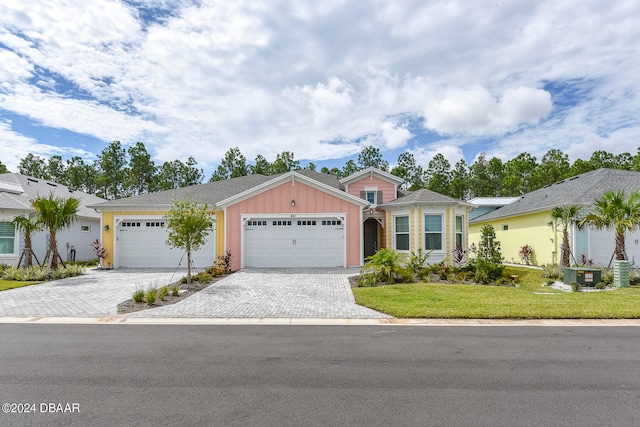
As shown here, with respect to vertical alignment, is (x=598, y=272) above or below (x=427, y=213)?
below

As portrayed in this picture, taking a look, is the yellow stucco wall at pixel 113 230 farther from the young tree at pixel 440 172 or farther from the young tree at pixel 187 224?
the young tree at pixel 440 172

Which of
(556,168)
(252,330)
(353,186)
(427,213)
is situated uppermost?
(556,168)

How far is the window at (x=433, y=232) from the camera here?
54.3 feet

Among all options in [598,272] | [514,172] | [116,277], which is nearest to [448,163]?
[514,172]

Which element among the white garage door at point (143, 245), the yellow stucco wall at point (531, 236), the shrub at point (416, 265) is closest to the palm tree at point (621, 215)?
the yellow stucco wall at point (531, 236)

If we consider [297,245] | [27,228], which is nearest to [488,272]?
[297,245]

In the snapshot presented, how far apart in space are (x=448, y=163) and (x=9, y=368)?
4437cm

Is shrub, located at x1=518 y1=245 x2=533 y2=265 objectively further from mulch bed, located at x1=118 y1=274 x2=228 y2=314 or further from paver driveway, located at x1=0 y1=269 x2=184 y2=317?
paver driveway, located at x1=0 y1=269 x2=184 y2=317

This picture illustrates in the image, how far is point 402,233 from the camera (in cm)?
1727

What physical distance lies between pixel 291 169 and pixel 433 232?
26865mm

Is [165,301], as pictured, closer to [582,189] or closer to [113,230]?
[113,230]

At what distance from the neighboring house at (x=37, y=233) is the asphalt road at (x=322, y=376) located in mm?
12529

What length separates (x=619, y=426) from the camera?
3.46m

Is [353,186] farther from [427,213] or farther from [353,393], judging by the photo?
[353,393]
